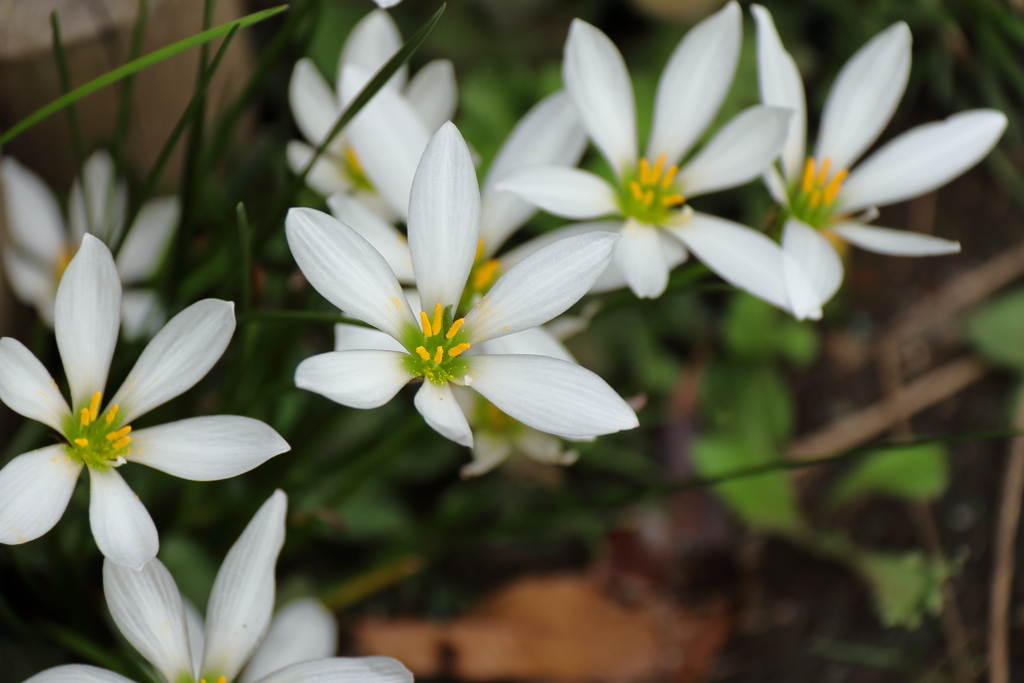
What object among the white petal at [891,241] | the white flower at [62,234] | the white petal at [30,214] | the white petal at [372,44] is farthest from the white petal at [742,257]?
the white petal at [30,214]

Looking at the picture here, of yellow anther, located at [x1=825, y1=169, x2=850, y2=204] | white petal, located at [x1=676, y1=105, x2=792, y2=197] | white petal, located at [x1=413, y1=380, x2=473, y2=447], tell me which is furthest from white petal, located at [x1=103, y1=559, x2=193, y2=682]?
yellow anther, located at [x1=825, y1=169, x2=850, y2=204]

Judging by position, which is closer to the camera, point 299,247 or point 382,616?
point 299,247

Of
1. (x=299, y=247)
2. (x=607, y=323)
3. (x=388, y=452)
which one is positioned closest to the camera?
(x=299, y=247)

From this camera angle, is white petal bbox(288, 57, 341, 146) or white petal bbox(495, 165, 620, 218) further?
white petal bbox(288, 57, 341, 146)

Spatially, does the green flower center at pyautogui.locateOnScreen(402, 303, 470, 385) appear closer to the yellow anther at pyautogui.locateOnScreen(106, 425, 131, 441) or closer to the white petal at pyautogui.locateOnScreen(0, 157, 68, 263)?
the yellow anther at pyautogui.locateOnScreen(106, 425, 131, 441)

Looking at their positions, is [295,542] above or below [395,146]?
below

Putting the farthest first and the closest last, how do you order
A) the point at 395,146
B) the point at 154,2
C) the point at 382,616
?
the point at 382,616
the point at 154,2
the point at 395,146

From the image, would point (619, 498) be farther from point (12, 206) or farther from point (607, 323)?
point (12, 206)

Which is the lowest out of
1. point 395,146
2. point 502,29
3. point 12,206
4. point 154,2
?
point 395,146

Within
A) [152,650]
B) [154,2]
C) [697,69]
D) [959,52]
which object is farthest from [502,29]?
[152,650]
